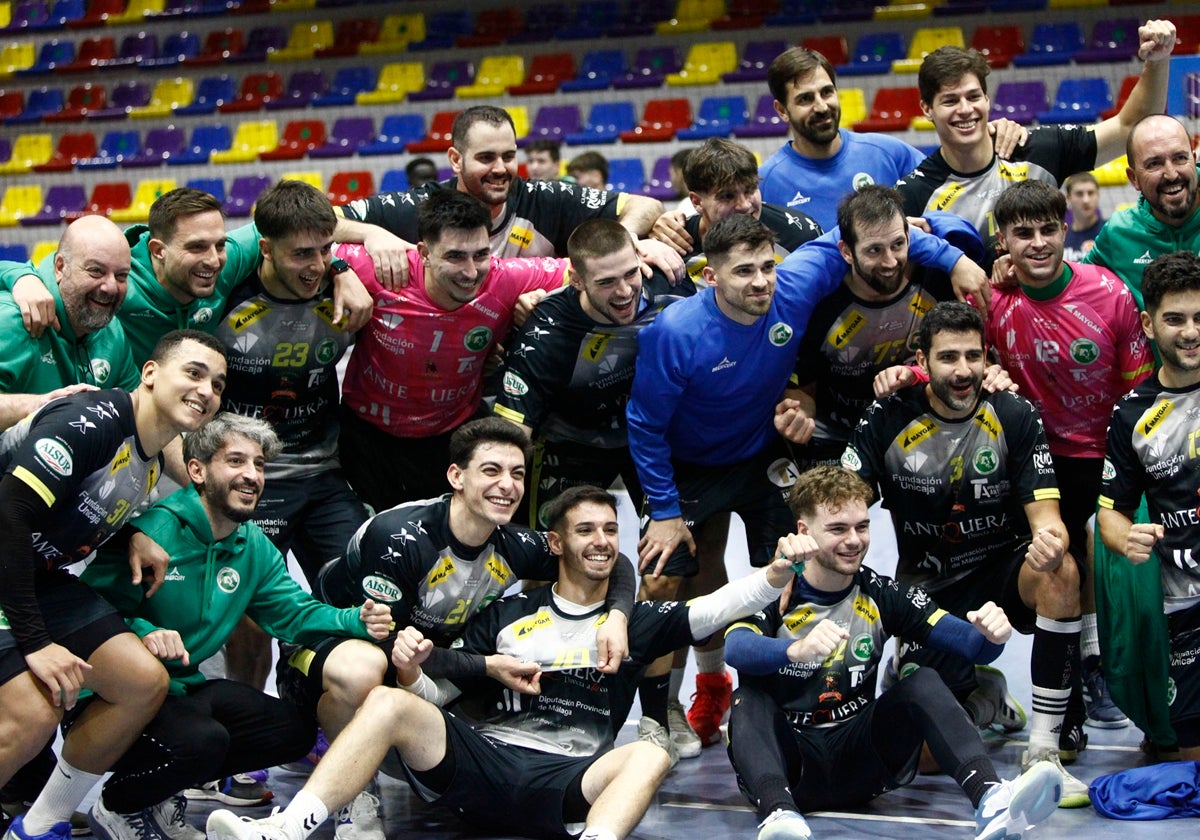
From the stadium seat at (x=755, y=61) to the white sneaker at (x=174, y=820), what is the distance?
11.6 m

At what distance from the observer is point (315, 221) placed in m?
5.52

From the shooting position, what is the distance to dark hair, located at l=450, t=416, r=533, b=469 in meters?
5.14

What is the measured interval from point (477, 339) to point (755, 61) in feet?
33.5

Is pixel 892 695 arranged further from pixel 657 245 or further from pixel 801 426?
pixel 657 245

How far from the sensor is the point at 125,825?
15.9 ft

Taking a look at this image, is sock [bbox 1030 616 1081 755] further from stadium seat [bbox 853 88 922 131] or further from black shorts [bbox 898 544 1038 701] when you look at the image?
stadium seat [bbox 853 88 922 131]

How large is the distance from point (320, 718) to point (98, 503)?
112cm

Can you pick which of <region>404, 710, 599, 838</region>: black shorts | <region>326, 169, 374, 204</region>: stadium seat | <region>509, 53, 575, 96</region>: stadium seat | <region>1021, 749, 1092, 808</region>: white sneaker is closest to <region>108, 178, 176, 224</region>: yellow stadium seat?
<region>326, 169, 374, 204</region>: stadium seat

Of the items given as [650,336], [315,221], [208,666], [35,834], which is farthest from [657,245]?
[35,834]

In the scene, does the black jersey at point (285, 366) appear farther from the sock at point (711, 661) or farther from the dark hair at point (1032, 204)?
the dark hair at point (1032, 204)

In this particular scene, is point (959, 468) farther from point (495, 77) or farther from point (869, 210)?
point (495, 77)

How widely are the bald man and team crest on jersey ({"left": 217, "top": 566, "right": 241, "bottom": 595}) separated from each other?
83 cm

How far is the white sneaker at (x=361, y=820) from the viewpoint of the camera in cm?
480

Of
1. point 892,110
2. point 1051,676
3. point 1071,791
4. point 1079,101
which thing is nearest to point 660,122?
point 892,110
